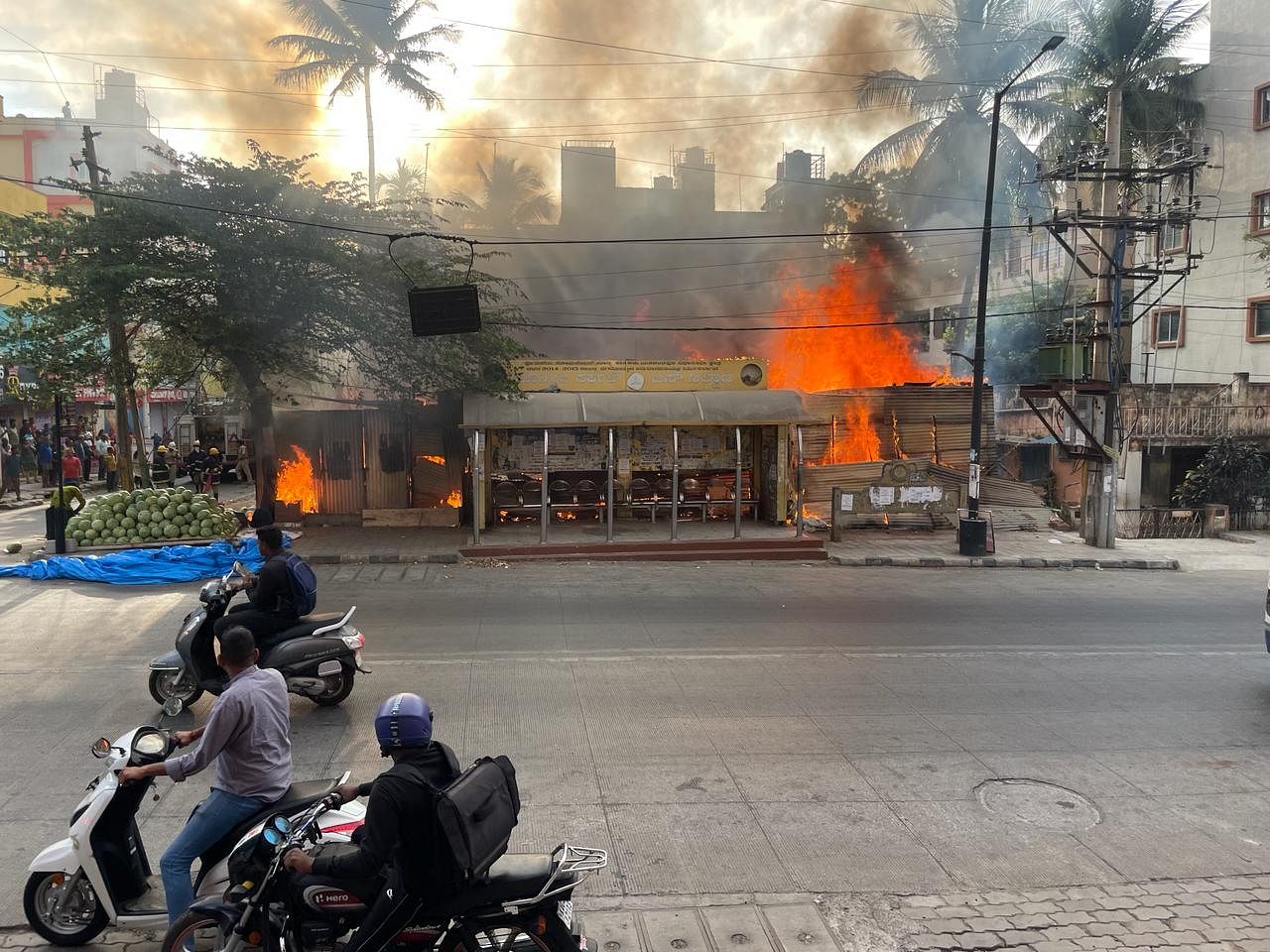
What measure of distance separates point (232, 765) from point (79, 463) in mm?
23017

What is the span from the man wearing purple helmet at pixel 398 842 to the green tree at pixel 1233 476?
2438 cm

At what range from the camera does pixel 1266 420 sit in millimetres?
22891

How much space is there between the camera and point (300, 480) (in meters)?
17.8

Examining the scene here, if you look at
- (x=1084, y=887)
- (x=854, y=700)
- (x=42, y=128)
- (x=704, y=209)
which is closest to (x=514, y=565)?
(x=854, y=700)

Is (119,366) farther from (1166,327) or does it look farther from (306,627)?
(1166,327)

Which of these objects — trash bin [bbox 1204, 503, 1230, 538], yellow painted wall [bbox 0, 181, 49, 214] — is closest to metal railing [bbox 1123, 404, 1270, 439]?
trash bin [bbox 1204, 503, 1230, 538]

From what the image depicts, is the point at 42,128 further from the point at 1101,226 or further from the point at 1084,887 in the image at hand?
the point at 1084,887

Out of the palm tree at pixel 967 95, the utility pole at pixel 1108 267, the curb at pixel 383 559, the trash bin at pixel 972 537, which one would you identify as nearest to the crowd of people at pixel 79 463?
the curb at pixel 383 559

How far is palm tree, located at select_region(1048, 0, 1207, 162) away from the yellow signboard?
1648 cm

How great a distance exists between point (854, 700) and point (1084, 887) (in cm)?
301

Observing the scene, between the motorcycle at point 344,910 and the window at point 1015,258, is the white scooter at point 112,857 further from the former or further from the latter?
the window at point 1015,258

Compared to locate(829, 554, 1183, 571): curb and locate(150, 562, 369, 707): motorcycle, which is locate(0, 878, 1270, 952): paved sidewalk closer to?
locate(150, 562, 369, 707): motorcycle

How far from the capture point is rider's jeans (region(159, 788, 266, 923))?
144 inches

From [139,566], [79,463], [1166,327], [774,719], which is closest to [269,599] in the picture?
[774,719]
